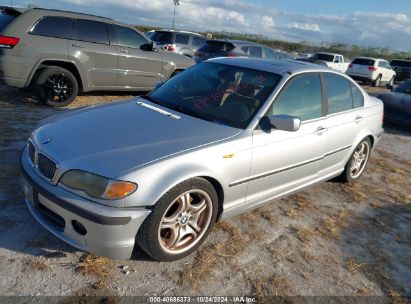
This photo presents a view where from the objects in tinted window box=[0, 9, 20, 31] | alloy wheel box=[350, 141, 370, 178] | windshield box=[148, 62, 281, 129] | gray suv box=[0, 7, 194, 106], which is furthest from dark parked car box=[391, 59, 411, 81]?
windshield box=[148, 62, 281, 129]

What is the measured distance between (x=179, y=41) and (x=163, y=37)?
727 millimetres

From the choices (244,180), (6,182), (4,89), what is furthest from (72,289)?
(4,89)

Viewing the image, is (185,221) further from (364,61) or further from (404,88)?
(364,61)

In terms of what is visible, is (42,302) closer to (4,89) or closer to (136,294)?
(136,294)

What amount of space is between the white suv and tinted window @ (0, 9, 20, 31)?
710 inches

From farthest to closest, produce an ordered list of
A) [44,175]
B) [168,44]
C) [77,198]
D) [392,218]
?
[168,44] < [392,218] < [44,175] < [77,198]

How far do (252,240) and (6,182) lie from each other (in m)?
2.63

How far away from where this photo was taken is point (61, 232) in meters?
2.94

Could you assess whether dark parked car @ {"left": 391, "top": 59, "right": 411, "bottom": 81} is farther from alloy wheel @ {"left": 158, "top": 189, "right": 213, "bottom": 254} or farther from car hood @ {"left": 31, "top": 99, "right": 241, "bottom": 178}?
alloy wheel @ {"left": 158, "top": 189, "right": 213, "bottom": 254}

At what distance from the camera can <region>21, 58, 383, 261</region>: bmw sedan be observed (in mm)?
2795

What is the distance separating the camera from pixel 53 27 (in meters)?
7.34

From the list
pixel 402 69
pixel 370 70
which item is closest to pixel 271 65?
pixel 370 70

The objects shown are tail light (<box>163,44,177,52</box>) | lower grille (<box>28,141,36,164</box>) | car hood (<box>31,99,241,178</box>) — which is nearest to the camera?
car hood (<box>31,99,241,178</box>)

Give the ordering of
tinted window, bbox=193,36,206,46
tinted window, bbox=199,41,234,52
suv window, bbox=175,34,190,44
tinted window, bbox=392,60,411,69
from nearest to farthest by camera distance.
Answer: tinted window, bbox=199,41,234,52, suv window, bbox=175,34,190,44, tinted window, bbox=193,36,206,46, tinted window, bbox=392,60,411,69
